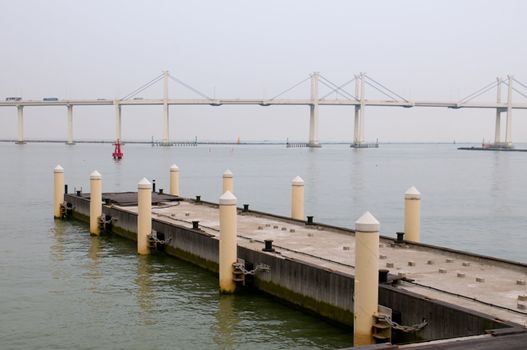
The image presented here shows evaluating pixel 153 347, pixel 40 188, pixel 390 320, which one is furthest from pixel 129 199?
pixel 40 188

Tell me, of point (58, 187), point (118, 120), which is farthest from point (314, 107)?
point (58, 187)

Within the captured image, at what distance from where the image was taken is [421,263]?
12070 mm

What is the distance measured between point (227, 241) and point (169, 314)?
1.74m

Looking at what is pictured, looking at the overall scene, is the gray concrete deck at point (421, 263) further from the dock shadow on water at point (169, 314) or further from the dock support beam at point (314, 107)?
the dock support beam at point (314, 107)

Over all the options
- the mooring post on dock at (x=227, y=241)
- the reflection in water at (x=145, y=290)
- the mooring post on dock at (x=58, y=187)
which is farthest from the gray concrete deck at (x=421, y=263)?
the mooring post on dock at (x=58, y=187)

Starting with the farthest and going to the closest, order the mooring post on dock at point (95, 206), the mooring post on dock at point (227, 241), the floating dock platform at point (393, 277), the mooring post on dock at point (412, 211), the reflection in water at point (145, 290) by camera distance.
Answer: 1. the mooring post on dock at point (95, 206)
2. the mooring post on dock at point (412, 211)
3. the reflection in water at point (145, 290)
4. the mooring post on dock at point (227, 241)
5. the floating dock platform at point (393, 277)

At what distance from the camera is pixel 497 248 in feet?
73.3

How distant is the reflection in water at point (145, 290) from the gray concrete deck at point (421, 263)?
1.56 m

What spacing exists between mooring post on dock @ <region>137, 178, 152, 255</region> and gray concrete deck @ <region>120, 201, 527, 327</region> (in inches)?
44.1

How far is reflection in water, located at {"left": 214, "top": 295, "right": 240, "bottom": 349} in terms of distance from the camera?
10906 mm

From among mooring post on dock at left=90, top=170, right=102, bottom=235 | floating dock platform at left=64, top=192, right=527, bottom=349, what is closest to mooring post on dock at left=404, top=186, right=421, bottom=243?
floating dock platform at left=64, top=192, right=527, bottom=349

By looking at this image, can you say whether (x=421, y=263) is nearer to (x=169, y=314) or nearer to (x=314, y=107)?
(x=169, y=314)

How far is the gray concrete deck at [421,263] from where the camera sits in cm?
938

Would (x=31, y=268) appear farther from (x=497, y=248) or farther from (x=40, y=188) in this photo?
(x=40, y=188)
